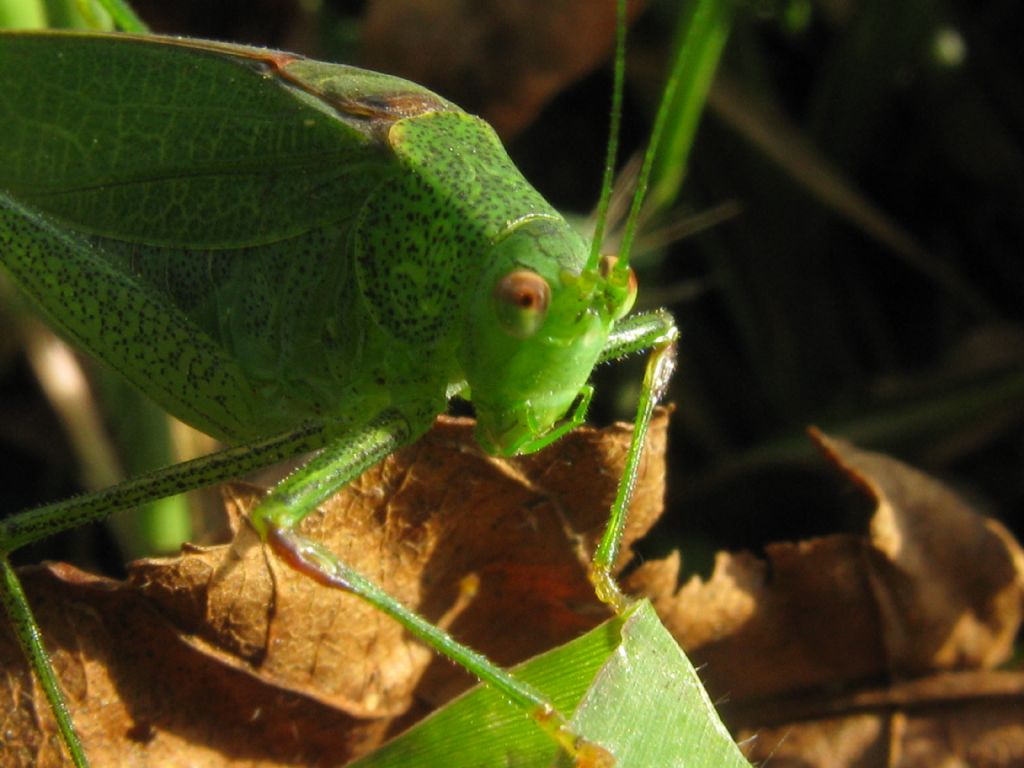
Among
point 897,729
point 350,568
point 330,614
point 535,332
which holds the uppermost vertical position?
point 535,332

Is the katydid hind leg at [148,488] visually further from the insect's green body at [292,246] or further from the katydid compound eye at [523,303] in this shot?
the katydid compound eye at [523,303]

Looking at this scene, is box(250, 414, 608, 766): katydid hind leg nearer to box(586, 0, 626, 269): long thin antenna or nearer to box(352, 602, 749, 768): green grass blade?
box(352, 602, 749, 768): green grass blade

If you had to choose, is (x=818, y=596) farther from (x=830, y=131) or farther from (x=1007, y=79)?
(x=1007, y=79)

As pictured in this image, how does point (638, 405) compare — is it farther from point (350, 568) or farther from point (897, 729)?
point (897, 729)

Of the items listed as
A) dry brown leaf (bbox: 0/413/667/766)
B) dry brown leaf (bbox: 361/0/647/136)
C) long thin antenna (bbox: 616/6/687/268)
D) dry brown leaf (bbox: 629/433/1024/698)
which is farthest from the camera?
dry brown leaf (bbox: 361/0/647/136)

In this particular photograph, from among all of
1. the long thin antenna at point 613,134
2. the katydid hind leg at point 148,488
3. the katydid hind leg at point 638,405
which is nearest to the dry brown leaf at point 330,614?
the katydid hind leg at point 638,405

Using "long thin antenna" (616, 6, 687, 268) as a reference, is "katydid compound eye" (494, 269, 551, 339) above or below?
below

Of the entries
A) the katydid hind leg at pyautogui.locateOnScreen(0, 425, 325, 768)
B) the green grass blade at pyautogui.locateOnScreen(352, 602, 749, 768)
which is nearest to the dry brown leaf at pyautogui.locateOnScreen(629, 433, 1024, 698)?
the green grass blade at pyautogui.locateOnScreen(352, 602, 749, 768)

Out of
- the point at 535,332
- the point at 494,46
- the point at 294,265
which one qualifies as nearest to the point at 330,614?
the point at 535,332
